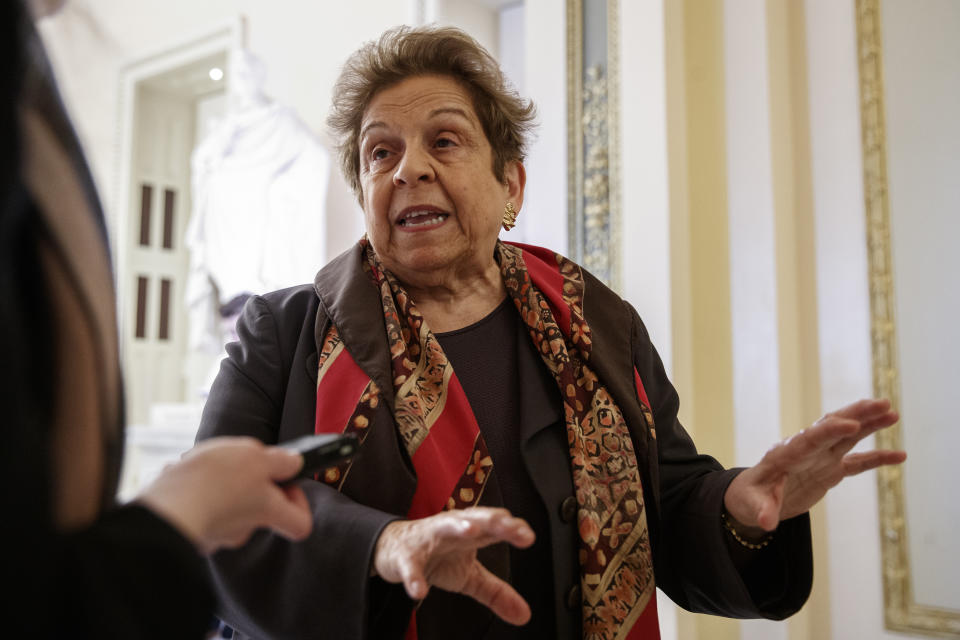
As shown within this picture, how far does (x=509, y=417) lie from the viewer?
134 cm

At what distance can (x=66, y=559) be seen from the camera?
0.43 m

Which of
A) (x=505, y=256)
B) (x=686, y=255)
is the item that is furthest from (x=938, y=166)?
(x=505, y=256)

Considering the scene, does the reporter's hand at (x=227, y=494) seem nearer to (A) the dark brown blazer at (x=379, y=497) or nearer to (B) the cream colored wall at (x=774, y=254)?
(A) the dark brown blazer at (x=379, y=497)

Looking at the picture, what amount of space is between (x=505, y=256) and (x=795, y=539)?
0.73m

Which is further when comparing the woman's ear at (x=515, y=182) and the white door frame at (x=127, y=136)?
the white door frame at (x=127, y=136)

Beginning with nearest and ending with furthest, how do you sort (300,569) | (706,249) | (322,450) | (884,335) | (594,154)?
1. (322,450)
2. (300,569)
3. (884,335)
4. (706,249)
5. (594,154)

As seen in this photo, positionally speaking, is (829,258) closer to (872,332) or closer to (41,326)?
(872,332)

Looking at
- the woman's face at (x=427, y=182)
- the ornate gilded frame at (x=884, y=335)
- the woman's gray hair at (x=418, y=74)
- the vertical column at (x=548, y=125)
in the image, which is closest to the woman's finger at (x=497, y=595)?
the woman's face at (x=427, y=182)

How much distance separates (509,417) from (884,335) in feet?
5.05

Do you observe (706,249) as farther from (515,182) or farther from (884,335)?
(515,182)

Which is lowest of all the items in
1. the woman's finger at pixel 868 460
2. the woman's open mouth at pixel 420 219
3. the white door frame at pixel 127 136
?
the woman's finger at pixel 868 460

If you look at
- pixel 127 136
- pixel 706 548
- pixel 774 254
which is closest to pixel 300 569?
pixel 706 548

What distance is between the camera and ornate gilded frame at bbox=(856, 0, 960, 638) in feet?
7.38

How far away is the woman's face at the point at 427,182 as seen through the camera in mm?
1400
